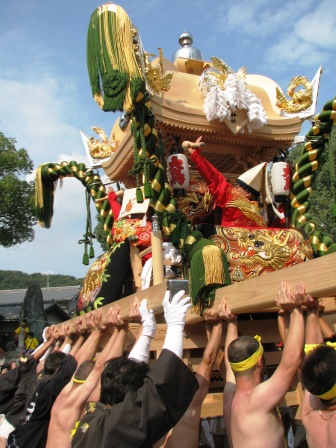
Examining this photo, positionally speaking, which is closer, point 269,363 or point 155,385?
point 155,385

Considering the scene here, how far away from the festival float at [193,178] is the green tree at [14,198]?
12466 millimetres

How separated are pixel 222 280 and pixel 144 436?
1447 millimetres

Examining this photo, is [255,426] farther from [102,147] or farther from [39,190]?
[39,190]

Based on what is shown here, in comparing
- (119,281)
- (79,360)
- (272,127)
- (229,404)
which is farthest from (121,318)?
(272,127)

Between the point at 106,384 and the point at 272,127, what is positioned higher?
the point at 272,127

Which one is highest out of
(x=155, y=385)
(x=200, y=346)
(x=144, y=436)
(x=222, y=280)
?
(x=222, y=280)

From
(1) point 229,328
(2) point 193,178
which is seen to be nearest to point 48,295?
(2) point 193,178

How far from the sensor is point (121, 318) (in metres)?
3.12

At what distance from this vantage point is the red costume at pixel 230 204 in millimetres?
4137

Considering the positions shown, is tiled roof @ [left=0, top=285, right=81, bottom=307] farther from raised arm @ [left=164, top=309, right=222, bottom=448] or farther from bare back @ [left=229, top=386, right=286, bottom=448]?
bare back @ [left=229, top=386, right=286, bottom=448]

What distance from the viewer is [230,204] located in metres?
4.20

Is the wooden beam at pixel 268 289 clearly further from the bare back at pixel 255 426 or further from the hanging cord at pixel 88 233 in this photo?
the hanging cord at pixel 88 233

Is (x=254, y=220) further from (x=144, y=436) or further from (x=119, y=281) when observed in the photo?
(x=144, y=436)

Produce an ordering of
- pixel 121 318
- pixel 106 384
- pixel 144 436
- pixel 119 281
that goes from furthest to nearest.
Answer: pixel 119 281 < pixel 121 318 < pixel 106 384 < pixel 144 436
